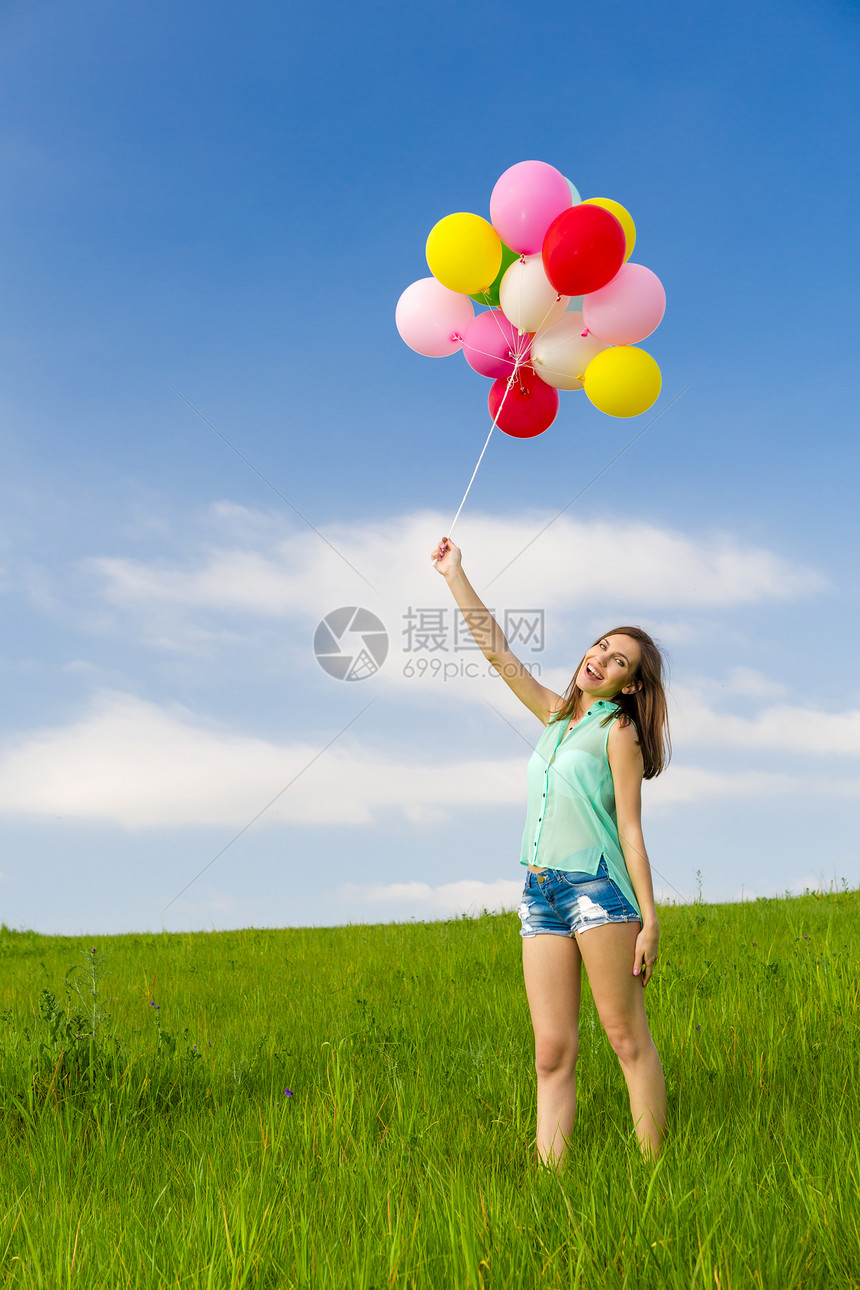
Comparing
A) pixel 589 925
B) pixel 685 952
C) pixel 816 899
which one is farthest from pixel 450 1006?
pixel 816 899

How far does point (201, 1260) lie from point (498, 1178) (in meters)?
1.10

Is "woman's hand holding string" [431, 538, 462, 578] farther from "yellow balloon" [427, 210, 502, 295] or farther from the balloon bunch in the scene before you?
"yellow balloon" [427, 210, 502, 295]

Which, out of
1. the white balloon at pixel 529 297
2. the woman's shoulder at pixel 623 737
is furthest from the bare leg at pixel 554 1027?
the white balloon at pixel 529 297

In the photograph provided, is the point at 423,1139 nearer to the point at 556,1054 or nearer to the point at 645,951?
the point at 556,1054

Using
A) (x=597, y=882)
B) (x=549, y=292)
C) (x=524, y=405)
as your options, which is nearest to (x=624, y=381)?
(x=549, y=292)

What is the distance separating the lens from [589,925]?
3303 mm

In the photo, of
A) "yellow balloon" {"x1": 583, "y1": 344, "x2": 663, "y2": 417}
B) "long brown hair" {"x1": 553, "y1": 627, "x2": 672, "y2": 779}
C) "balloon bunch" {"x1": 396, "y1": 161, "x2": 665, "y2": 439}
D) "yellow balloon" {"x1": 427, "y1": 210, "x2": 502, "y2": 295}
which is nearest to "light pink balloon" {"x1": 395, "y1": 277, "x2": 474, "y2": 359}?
"balloon bunch" {"x1": 396, "y1": 161, "x2": 665, "y2": 439}

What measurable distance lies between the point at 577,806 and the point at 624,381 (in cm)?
226

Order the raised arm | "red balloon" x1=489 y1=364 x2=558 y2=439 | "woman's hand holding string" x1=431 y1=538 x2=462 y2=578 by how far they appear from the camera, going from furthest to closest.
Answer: "red balloon" x1=489 y1=364 x2=558 y2=439 < "woman's hand holding string" x1=431 y1=538 x2=462 y2=578 < the raised arm

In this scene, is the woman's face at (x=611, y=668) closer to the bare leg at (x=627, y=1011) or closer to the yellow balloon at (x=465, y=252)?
the bare leg at (x=627, y=1011)

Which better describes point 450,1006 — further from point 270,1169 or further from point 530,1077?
point 270,1169

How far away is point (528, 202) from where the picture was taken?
4496mm

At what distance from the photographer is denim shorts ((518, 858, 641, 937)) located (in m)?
3.31

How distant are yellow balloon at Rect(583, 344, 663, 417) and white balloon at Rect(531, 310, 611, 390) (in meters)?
0.16
